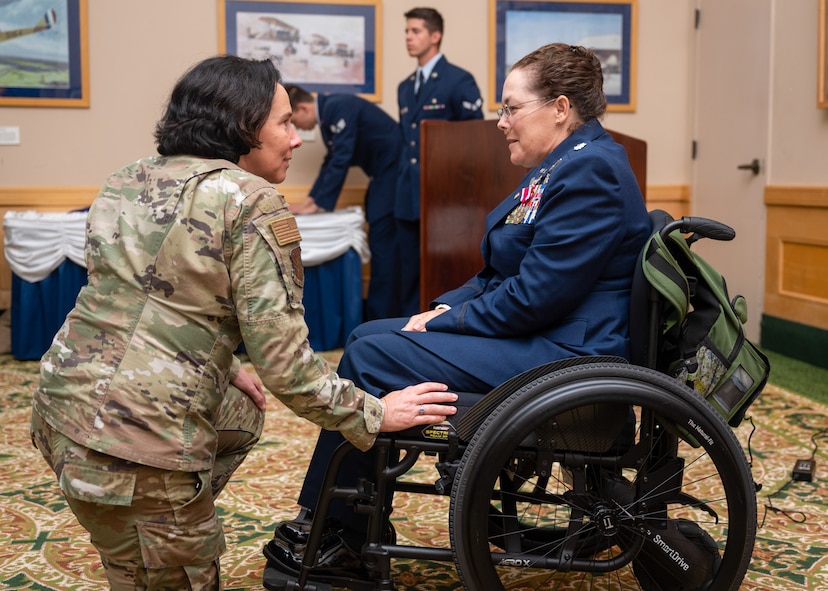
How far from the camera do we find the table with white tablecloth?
4926 mm

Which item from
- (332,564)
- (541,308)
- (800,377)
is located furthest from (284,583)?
(800,377)

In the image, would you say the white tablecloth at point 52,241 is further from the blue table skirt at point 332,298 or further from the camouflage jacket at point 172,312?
the camouflage jacket at point 172,312

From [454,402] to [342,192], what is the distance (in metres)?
4.37

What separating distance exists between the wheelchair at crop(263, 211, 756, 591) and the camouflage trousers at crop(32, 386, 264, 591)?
0.83ft

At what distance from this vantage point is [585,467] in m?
1.81

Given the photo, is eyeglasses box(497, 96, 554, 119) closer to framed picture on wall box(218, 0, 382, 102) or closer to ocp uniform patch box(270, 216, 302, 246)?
ocp uniform patch box(270, 216, 302, 246)

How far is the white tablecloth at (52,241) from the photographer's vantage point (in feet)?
16.1

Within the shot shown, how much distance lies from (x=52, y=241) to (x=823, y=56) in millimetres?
4031

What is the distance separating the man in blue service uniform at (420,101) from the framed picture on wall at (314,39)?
0.63 metres

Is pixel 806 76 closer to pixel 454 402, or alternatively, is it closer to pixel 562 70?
pixel 562 70

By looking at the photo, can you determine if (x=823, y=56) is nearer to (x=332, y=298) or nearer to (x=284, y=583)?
(x=332, y=298)

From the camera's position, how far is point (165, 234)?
155cm

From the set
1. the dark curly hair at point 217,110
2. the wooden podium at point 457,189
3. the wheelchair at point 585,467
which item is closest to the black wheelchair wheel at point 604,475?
the wheelchair at point 585,467

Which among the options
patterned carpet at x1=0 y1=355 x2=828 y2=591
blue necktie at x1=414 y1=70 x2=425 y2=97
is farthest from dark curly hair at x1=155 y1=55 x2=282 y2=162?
blue necktie at x1=414 y1=70 x2=425 y2=97
